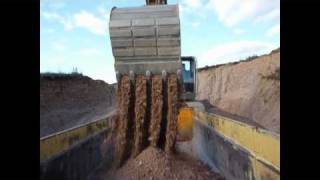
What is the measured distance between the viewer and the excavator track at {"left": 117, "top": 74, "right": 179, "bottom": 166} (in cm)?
729

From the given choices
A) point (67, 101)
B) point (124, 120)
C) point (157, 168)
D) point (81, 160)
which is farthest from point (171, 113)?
point (67, 101)

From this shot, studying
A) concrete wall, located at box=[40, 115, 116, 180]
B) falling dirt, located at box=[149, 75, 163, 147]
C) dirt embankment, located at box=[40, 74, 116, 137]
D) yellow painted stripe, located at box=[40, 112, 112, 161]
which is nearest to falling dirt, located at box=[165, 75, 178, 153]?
falling dirt, located at box=[149, 75, 163, 147]

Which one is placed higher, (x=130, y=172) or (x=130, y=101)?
(x=130, y=101)

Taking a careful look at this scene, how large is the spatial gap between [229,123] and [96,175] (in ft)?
8.48

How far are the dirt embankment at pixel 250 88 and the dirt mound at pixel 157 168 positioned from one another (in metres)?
8.51

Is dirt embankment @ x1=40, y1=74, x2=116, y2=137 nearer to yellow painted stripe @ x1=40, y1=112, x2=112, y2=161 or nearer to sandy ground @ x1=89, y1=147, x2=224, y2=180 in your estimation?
yellow painted stripe @ x1=40, y1=112, x2=112, y2=161

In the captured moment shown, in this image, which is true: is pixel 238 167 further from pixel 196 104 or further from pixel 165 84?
pixel 196 104

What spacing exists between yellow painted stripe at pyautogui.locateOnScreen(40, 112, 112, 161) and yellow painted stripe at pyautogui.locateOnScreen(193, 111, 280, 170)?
2424mm

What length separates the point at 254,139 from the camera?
17.7 feet

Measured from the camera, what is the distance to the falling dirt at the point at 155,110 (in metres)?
7.26

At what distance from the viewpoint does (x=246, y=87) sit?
2467 centimetres
